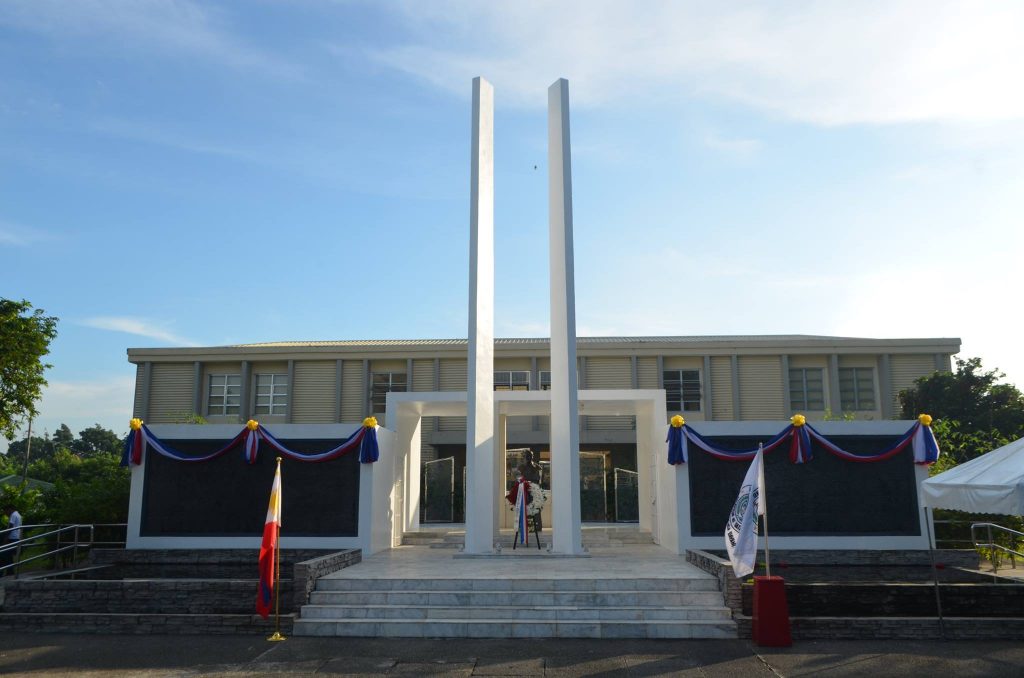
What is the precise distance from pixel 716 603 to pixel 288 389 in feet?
76.0

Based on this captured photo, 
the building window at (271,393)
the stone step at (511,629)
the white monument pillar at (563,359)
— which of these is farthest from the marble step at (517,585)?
the building window at (271,393)

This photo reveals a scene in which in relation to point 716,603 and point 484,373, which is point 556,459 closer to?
point 484,373

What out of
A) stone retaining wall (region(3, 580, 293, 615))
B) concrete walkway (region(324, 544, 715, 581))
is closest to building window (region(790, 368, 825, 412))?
concrete walkway (region(324, 544, 715, 581))

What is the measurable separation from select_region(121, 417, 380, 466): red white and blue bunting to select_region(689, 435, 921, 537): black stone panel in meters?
6.43

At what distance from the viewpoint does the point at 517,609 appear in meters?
10.6

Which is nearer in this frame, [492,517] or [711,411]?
[492,517]

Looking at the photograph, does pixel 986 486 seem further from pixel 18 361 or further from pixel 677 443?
pixel 18 361

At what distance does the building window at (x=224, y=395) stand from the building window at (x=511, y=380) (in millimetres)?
10139

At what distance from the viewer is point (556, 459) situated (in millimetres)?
14992

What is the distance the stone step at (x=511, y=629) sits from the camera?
996 centimetres

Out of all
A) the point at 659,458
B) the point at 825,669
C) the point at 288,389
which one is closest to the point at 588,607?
the point at 825,669

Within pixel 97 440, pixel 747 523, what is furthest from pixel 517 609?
pixel 97 440

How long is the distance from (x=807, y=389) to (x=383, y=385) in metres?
16.3

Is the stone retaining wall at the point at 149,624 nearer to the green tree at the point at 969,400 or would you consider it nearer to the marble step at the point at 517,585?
the marble step at the point at 517,585
